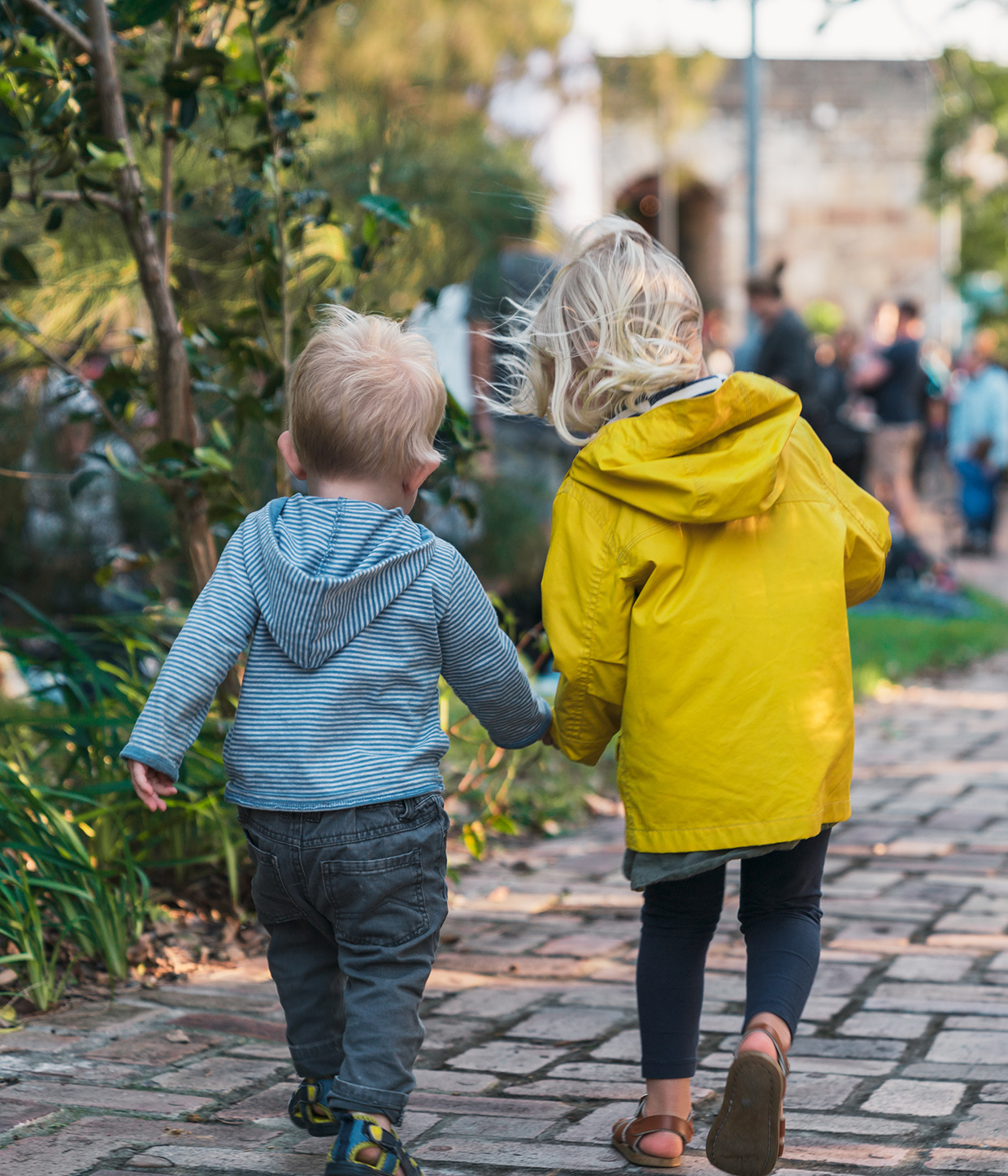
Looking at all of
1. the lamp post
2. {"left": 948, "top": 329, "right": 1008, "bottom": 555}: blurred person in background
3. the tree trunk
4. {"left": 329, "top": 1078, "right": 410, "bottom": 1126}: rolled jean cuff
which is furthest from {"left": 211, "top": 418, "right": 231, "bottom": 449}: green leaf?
{"left": 948, "top": 329, "right": 1008, "bottom": 555}: blurred person in background

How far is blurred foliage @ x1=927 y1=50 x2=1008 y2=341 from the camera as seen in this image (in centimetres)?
1571

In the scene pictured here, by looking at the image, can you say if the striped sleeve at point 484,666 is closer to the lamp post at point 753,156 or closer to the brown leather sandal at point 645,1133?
the brown leather sandal at point 645,1133

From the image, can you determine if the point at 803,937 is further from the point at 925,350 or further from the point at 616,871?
the point at 925,350

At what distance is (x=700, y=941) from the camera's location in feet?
7.35

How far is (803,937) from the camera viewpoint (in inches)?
87.3

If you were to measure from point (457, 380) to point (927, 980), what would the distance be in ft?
11.9

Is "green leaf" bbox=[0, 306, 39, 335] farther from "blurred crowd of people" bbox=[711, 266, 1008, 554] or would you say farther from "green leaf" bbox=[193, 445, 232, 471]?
"blurred crowd of people" bbox=[711, 266, 1008, 554]

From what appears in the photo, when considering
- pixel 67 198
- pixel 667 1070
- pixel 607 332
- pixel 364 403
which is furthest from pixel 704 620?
pixel 67 198

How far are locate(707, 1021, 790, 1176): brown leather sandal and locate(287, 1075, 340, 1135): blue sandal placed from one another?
A: 1.88 feet

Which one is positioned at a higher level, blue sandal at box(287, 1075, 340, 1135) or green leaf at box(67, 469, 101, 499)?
green leaf at box(67, 469, 101, 499)

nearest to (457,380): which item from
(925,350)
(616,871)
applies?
(616,871)

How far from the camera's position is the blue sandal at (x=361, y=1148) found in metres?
1.94

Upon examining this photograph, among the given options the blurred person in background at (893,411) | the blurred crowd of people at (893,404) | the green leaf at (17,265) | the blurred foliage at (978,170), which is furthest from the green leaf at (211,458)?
the blurred foliage at (978,170)

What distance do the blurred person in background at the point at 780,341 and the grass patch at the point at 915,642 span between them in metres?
1.40
